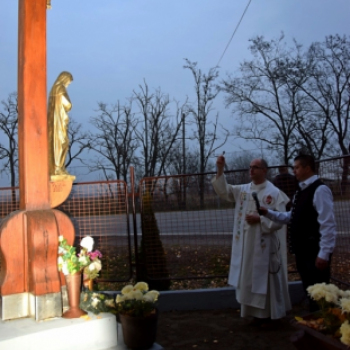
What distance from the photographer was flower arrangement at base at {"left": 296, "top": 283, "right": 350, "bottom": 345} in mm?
2719

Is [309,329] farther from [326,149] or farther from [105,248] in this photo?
[326,149]

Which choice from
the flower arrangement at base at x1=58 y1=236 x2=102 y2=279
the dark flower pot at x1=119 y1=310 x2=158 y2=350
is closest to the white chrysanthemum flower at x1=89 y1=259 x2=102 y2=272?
the flower arrangement at base at x1=58 y1=236 x2=102 y2=279

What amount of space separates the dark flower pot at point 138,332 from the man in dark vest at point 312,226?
160cm

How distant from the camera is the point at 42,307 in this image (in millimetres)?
3477

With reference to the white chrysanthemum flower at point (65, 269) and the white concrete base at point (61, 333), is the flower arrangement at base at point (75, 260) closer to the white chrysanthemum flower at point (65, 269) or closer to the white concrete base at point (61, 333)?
the white chrysanthemum flower at point (65, 269)

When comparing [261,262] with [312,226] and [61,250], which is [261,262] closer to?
[312,226]

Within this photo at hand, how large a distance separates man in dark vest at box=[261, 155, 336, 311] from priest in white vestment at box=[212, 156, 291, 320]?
0.65 metres

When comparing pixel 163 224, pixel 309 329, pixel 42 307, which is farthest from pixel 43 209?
pixel 163 224

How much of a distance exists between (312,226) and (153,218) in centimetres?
320

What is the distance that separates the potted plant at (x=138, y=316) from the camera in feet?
12.4

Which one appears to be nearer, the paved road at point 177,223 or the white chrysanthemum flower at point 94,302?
the white chrysanthemum flower at point 94,302

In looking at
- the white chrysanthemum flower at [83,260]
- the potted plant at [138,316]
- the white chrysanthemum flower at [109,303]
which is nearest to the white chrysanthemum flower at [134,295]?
the potted plant at [138,316]

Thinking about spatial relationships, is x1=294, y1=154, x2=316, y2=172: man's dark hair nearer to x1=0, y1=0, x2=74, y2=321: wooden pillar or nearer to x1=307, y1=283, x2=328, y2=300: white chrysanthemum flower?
x1=307, y1=283, x2=328, y2=300: white chrysanthemum flower

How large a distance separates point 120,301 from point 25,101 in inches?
78.6
